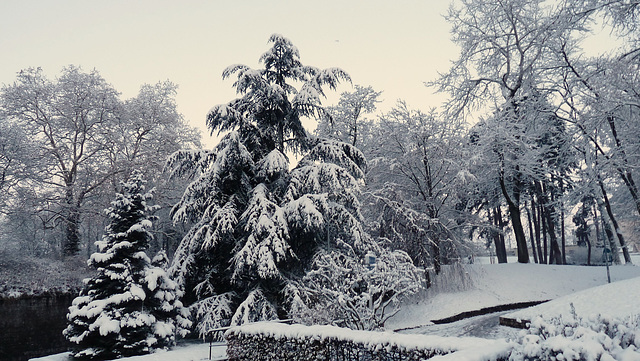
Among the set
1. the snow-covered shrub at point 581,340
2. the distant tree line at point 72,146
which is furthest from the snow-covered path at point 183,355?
the distant tree line at point 72,146

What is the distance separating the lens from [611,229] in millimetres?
24734

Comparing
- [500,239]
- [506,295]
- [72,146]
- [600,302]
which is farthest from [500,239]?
[72,146]

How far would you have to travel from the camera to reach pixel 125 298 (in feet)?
38.3

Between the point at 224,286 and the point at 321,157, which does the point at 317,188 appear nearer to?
the point at 321,157

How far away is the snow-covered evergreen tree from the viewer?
12.8m

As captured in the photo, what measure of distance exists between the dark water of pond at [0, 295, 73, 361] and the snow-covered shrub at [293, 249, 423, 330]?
1132 cm

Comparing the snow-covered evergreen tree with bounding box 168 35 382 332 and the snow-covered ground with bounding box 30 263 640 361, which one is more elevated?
the snow-covered evergreen tree with bounding box 168 35 382 332

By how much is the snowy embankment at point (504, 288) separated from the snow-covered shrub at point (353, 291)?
5039 millimetres

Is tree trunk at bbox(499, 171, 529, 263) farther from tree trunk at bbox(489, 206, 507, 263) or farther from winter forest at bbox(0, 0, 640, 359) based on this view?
tree trunk at bbox(489, 206, 507, 263)

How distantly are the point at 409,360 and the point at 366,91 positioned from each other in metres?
19.7

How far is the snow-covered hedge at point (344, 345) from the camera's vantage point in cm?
413

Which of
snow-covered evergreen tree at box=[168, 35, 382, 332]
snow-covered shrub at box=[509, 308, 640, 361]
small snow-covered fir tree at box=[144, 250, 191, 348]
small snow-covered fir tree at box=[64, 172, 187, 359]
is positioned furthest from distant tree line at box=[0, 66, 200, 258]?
snow-covered shrub at box=[509, 308, 640, 361]

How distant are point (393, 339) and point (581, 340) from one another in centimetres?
309

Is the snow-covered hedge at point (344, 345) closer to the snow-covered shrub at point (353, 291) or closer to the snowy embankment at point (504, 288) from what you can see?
the snow-covered shrub at point (353, 291)
